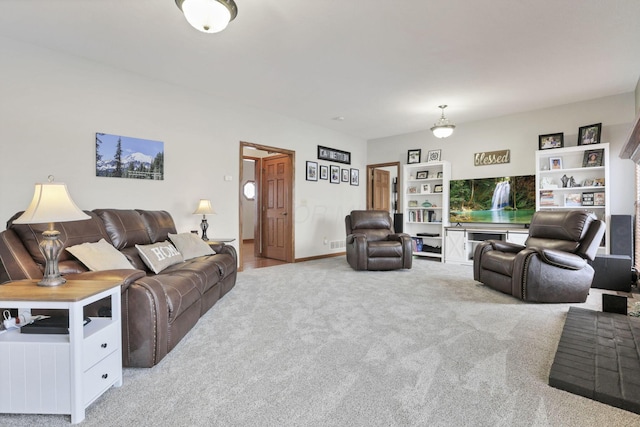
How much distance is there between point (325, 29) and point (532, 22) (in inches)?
70.4

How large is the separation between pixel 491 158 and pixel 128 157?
18.8ft

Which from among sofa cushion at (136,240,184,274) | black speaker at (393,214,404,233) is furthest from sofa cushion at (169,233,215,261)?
black speaker at (393,214,404,233)

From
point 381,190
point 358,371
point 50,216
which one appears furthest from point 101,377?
point 381,190

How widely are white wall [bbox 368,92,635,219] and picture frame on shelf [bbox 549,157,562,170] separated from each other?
28 cm

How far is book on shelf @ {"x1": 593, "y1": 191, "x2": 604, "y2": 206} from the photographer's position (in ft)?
14.8

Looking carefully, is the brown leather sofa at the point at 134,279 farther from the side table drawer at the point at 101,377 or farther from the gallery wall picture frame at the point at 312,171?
the gallery wall picture frame at the point at 312,171

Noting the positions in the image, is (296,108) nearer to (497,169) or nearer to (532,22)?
(532,22)

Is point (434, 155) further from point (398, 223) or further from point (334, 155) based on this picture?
point (334, 155)

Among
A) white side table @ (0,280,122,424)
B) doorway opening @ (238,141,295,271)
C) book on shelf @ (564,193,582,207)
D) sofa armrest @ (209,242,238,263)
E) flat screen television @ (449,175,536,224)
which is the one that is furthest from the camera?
doorway opening @ (238,141,295,271)

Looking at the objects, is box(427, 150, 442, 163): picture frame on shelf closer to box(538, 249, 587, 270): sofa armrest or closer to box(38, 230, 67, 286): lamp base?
box(538, 249, 587, 270): sofa armrest

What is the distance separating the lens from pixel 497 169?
560cm

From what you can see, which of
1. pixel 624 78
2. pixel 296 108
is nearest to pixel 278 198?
pixel 296 108

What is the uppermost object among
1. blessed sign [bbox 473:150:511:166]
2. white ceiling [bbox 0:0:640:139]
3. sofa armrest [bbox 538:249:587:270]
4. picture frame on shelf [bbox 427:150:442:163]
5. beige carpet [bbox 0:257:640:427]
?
white ceiling [bbox 0:0:640:139]

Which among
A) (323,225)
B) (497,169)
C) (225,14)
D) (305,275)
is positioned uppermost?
(225,14)
